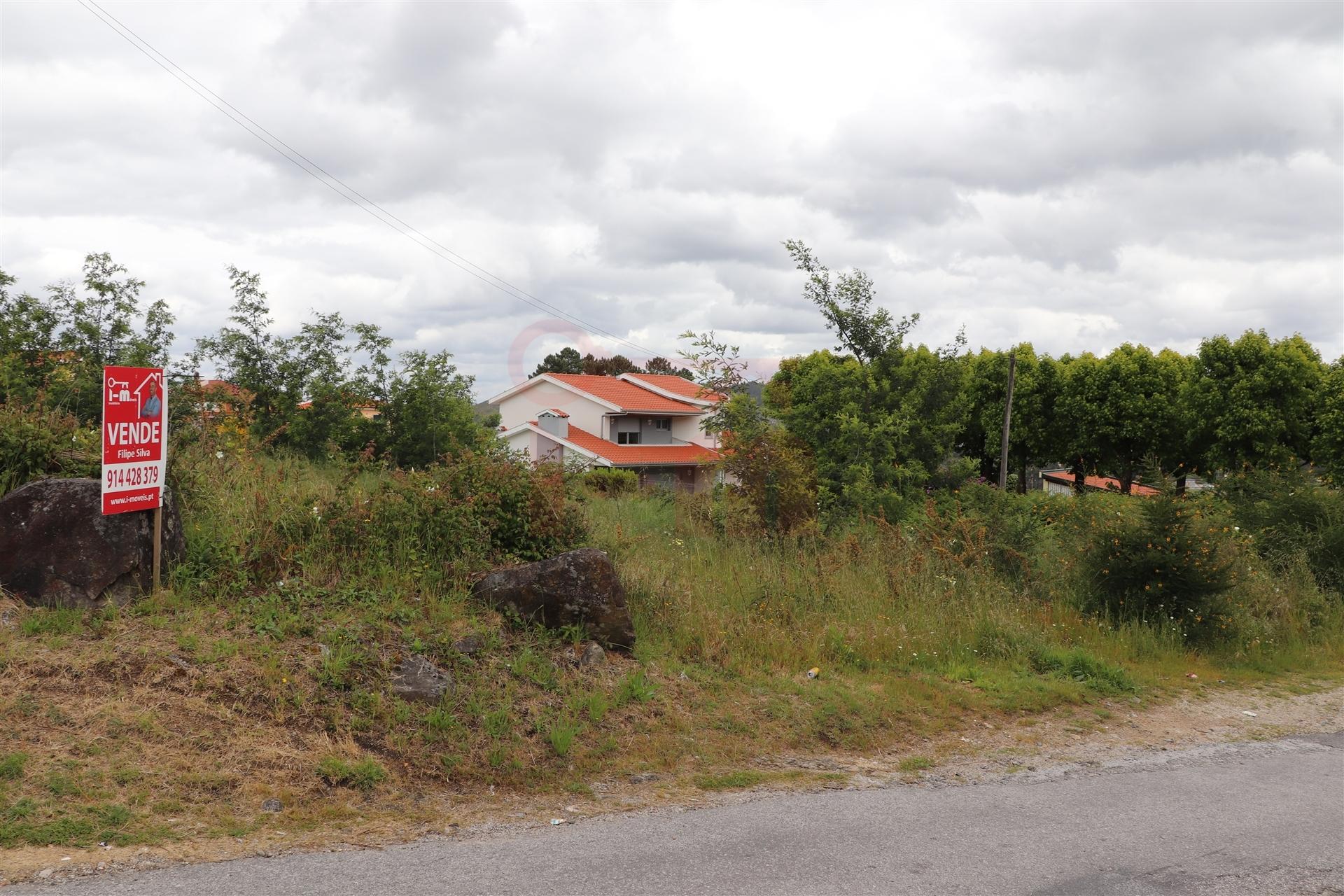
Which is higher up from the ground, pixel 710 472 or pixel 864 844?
pixel 710 472

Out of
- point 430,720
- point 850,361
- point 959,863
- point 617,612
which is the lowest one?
point 959,863

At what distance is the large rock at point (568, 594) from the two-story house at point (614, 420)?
1322 inches

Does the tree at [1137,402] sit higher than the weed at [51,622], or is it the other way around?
the tree at [1137,402]

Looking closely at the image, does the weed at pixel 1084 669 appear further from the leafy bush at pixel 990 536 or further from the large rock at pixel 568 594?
the large rock at pixel 568 594

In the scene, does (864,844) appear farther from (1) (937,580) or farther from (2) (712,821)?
(1) (937,580)

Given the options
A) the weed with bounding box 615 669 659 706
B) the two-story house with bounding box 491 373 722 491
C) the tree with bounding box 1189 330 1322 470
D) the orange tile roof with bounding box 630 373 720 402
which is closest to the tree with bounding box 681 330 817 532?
the weed with bounding box 615 669 659 706

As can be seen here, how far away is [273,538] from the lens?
26.2 ft

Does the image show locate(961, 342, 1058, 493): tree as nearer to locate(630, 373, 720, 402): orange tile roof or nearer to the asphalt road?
locate(630, 373, 720, 402): orange tile roof

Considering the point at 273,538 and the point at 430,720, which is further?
the point at 273,538

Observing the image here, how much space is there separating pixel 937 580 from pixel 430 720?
20.7ft

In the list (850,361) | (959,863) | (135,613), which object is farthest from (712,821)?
(850,361)

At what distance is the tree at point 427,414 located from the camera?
14523 mm

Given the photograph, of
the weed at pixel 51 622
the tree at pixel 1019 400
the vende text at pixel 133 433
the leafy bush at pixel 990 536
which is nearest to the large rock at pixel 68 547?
the weed at pixel 51 622

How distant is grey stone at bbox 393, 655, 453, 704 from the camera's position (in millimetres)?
6367
